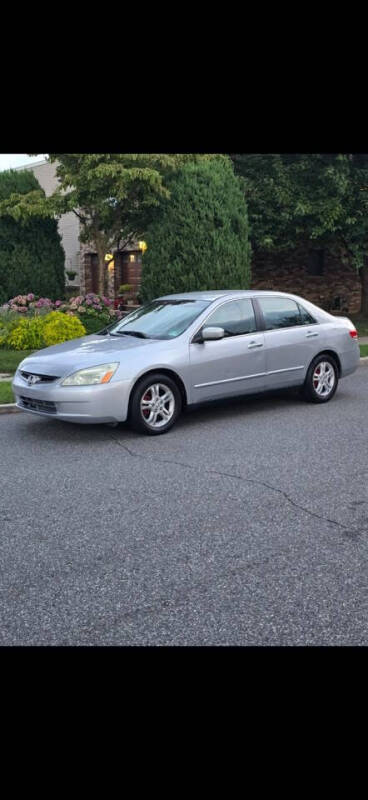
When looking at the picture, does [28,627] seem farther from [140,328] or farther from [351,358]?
[351,358]

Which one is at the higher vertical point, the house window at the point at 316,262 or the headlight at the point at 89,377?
the house window at the point at 316,262

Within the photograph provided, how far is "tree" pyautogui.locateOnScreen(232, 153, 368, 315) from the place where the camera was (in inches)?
717

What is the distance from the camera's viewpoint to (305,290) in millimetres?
24406

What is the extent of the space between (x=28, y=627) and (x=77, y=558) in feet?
2.89

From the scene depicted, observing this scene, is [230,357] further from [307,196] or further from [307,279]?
[307,279]

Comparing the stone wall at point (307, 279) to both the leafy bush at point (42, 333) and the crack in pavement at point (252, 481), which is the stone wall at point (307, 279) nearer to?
the leafy bush at point (42, 333)

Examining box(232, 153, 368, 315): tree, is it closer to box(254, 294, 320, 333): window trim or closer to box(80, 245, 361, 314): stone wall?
box(80, 245, 361, 314): stone wall

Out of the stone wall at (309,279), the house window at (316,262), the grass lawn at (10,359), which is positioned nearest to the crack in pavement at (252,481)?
the grass lawn at (10,359)

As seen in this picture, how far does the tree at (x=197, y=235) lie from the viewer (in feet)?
53.1

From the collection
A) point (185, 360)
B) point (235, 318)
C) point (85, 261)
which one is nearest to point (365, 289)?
point (85, 261)

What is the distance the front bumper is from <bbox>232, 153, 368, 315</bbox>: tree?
12.1 m

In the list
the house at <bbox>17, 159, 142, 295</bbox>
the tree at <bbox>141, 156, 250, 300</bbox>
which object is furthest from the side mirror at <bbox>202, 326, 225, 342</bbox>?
the house at <bbox>17, 159, 142, 295</bbox>

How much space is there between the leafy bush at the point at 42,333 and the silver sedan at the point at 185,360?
16.5ft
